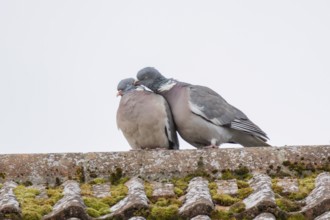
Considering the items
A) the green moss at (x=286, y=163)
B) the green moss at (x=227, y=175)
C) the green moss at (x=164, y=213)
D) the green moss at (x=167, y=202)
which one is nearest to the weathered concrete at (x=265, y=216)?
the green moss at (x=164, y=213)

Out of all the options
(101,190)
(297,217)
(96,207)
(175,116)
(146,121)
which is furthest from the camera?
(175,116)

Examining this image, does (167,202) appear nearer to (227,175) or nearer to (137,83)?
(227,175)

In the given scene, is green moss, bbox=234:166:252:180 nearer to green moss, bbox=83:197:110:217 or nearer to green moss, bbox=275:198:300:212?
green moss, bbox=275:198:300:212

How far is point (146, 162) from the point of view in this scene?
6.27 m

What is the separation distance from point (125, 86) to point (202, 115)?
0.79m

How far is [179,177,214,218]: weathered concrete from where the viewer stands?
16.4ft

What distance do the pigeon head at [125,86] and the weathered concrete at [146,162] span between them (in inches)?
104

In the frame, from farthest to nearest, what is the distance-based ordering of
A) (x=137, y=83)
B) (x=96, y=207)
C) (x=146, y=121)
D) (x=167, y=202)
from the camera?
(x=137, y=83) < (x=146, y=121) < (x=167, y=202) < (x=96, y=207)

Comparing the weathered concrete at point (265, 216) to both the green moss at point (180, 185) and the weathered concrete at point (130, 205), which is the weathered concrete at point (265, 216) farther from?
the green moss at point (180, 185)

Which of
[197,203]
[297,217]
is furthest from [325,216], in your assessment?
[197,203]

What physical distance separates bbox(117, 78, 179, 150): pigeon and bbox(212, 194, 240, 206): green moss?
2930 mm

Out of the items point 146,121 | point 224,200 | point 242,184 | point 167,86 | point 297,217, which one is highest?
point 167,86

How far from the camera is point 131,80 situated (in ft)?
29.8

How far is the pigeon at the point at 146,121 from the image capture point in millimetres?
8352
